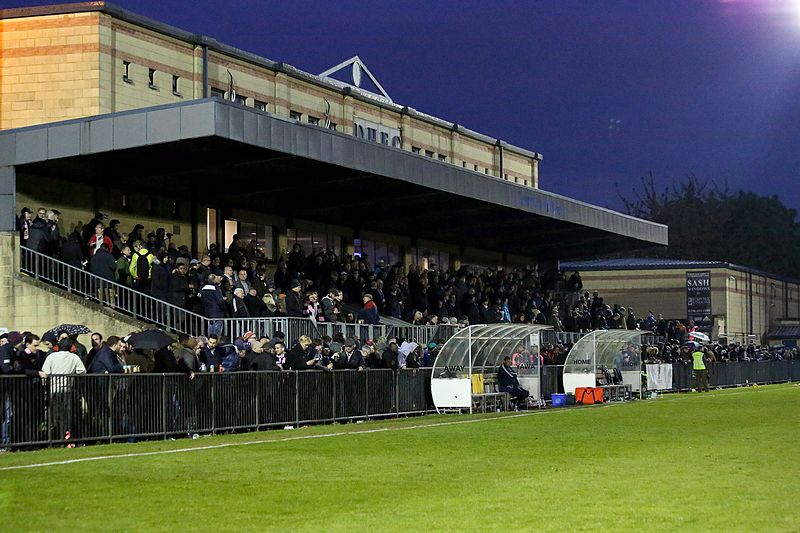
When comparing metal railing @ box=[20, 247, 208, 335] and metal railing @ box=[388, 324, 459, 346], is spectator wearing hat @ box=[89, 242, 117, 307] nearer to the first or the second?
metal railing @ box=[20, 247, 208, 335]

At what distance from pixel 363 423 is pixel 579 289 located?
121 feet

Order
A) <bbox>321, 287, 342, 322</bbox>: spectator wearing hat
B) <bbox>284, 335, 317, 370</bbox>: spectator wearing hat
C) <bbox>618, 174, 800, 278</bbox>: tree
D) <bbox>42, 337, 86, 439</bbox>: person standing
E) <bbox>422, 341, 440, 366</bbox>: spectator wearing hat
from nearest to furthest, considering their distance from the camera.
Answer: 1. <bbox>42, 337, 86, 439</bbox>: person standing
2. <bbox>284, 335, 317, 370</bbox>: spectator wearing hat
3. <bbox>422, 341, 440, 366</bbox>: spectator wearing hat
4. <bbox>321, 287, 342, 322</bbox>: spectator wearing hat
5. <bbox>618, 174, 800, 278</bbox>: tree

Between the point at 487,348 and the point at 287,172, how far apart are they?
779 cm

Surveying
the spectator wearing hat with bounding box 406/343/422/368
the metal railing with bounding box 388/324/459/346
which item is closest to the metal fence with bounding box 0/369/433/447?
the spectator wearing hat with bounding box 406/343/422/368

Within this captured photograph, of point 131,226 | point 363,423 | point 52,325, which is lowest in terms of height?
point 363,423

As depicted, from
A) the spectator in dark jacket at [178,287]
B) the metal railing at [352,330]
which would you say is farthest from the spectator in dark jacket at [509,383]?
the spectator in dark jacket at [178,287]

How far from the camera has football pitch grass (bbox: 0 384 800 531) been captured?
38.9 ft

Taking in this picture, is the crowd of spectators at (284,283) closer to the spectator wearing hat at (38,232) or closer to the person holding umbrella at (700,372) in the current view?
the spectator wearing hat at (38,232)

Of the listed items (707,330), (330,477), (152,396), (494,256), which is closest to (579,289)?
(494,256)

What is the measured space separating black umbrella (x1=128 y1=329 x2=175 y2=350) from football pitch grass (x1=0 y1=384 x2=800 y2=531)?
2292mm

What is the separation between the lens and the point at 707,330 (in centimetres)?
7706

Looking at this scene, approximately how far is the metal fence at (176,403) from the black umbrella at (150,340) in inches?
48.9

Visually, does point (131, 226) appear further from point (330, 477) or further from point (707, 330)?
point (707, 330)

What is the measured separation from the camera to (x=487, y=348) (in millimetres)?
35188
